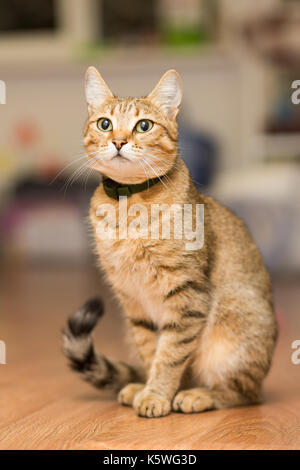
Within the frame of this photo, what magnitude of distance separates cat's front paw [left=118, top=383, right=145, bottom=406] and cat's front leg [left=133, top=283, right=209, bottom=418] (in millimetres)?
56

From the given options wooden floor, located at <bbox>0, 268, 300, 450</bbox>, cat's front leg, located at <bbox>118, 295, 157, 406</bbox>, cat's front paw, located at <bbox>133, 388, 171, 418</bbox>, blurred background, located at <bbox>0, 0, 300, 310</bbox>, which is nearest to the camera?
wooden floor, located at <bbox>0, 268, 300, 450</bbox>

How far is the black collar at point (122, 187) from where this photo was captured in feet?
3.57

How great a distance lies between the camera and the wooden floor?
0.96 metres

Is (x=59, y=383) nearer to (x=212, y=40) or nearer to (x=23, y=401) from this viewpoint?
(x=23, y=401)

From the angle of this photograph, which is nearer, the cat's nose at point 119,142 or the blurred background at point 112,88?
the cat's nose at point 119,142

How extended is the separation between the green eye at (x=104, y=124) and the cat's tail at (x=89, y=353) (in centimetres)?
32

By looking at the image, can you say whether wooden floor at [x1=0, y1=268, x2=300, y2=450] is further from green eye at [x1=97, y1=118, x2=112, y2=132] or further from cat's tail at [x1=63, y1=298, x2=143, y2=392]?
green eye at [x1=97, y1=118, x2=112, y2=132]

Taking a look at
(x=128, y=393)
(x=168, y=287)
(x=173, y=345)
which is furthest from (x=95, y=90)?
(x=128, y=393)

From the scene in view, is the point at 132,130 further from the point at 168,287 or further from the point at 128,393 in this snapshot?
the point at 128,393

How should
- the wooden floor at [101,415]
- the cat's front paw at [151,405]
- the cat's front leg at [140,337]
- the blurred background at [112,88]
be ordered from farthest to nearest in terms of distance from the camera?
the blurred background at [112,88]
the cat's front leg at [140,337]
the cat's front paw at [151,405]
the wooden floor at [101,415]

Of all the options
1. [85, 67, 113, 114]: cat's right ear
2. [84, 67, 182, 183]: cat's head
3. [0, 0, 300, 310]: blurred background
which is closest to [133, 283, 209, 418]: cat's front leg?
[84, 67, 182, 183]: cat's head

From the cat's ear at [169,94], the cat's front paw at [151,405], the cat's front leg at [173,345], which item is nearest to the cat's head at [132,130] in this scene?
the cat's ear at [169,94]

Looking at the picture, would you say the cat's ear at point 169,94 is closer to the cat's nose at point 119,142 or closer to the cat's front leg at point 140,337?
the cat's nose at point 119,142

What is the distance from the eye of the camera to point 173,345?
111cm
